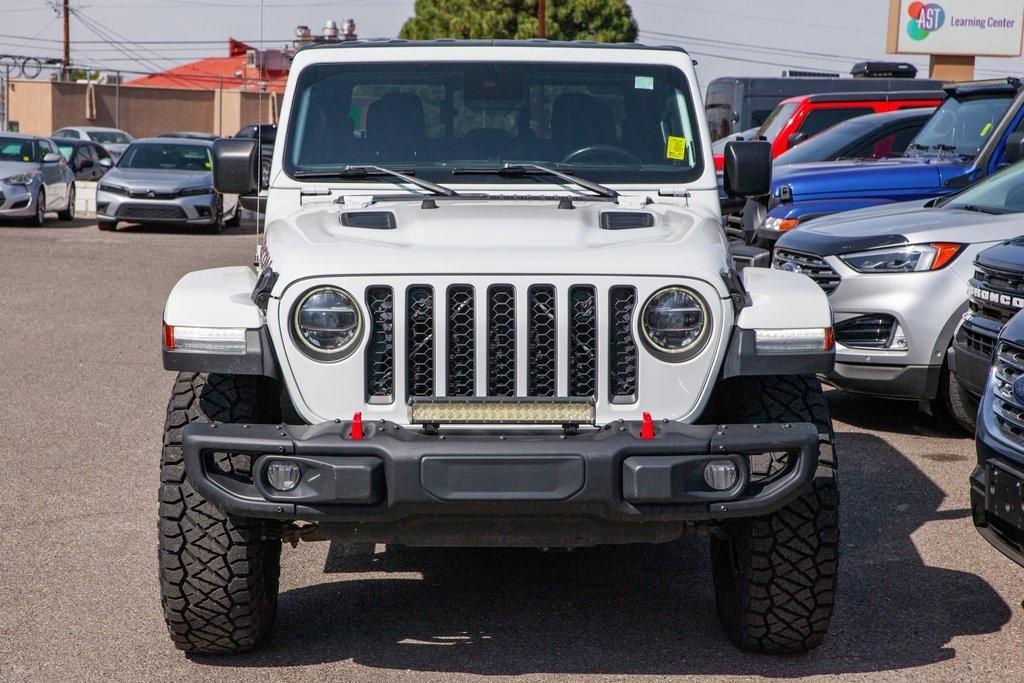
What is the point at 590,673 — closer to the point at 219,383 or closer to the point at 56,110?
the point at 219,383

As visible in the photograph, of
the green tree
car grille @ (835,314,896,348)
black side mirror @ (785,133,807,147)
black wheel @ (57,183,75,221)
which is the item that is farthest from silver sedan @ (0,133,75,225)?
the green tree

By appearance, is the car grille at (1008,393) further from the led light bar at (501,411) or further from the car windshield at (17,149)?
the car windshield at (17,149)

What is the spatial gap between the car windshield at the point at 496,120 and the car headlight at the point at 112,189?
1685 cm

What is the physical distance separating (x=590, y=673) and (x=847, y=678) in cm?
79

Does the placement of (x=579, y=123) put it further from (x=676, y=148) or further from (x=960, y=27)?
(x=960, y=27)

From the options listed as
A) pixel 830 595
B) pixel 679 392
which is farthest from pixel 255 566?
pixel 830 595

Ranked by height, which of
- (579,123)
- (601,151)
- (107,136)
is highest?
(579,123)

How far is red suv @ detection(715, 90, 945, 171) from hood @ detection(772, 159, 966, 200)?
5713mm

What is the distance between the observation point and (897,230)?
8.09 meters

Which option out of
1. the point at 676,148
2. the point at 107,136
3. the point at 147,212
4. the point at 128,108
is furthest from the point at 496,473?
the point at 128,108

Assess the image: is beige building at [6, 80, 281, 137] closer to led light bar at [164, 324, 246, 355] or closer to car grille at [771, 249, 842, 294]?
car grille at [771, 249, 842, 294]

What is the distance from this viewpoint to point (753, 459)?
4258 millimetres

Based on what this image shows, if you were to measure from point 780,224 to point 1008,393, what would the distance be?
587cm

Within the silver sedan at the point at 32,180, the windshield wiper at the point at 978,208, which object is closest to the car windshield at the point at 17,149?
the silver sedan at the point at 32,180
